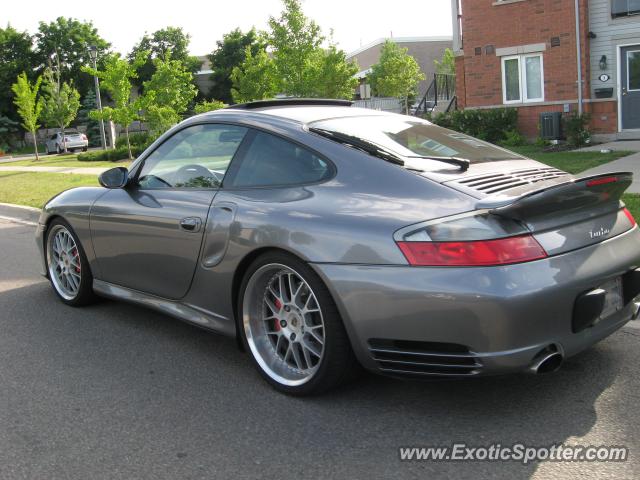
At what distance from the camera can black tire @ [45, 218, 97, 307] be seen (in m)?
5.22

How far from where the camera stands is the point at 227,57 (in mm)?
70625

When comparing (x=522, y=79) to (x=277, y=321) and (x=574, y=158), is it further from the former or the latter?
(x=277, y=321)

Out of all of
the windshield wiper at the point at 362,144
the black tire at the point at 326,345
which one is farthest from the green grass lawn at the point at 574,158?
the black tire at the point at 326,345

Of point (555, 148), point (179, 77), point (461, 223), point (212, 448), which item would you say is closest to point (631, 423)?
point (461, 223)

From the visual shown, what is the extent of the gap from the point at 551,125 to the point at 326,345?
1593 cm

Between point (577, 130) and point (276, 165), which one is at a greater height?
point (276, 165)

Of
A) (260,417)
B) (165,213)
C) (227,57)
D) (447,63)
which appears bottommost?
(260,417)

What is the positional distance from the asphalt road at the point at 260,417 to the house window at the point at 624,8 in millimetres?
16295

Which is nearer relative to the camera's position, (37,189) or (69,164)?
(37,189)

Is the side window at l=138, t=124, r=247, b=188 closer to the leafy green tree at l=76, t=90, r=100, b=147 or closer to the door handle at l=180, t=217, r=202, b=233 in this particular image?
the door handle at l=180, t=217, r=202, b=233

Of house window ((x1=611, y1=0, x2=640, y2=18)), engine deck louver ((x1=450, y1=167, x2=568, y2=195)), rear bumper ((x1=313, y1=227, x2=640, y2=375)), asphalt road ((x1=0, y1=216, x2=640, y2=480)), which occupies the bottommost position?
asphalt road ((x1=0, y1=216, x2=640, y2=480))

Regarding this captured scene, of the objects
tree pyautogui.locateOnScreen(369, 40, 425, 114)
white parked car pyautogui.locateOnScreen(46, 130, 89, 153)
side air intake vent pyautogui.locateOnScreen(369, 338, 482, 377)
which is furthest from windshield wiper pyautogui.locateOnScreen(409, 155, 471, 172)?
white parked car pyautogui.locateOnScreen(46, 130, 89, 153)

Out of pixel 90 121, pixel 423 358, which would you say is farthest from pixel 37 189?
pixel 90 121

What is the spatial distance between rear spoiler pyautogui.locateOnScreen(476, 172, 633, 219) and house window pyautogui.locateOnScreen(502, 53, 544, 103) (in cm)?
1708
